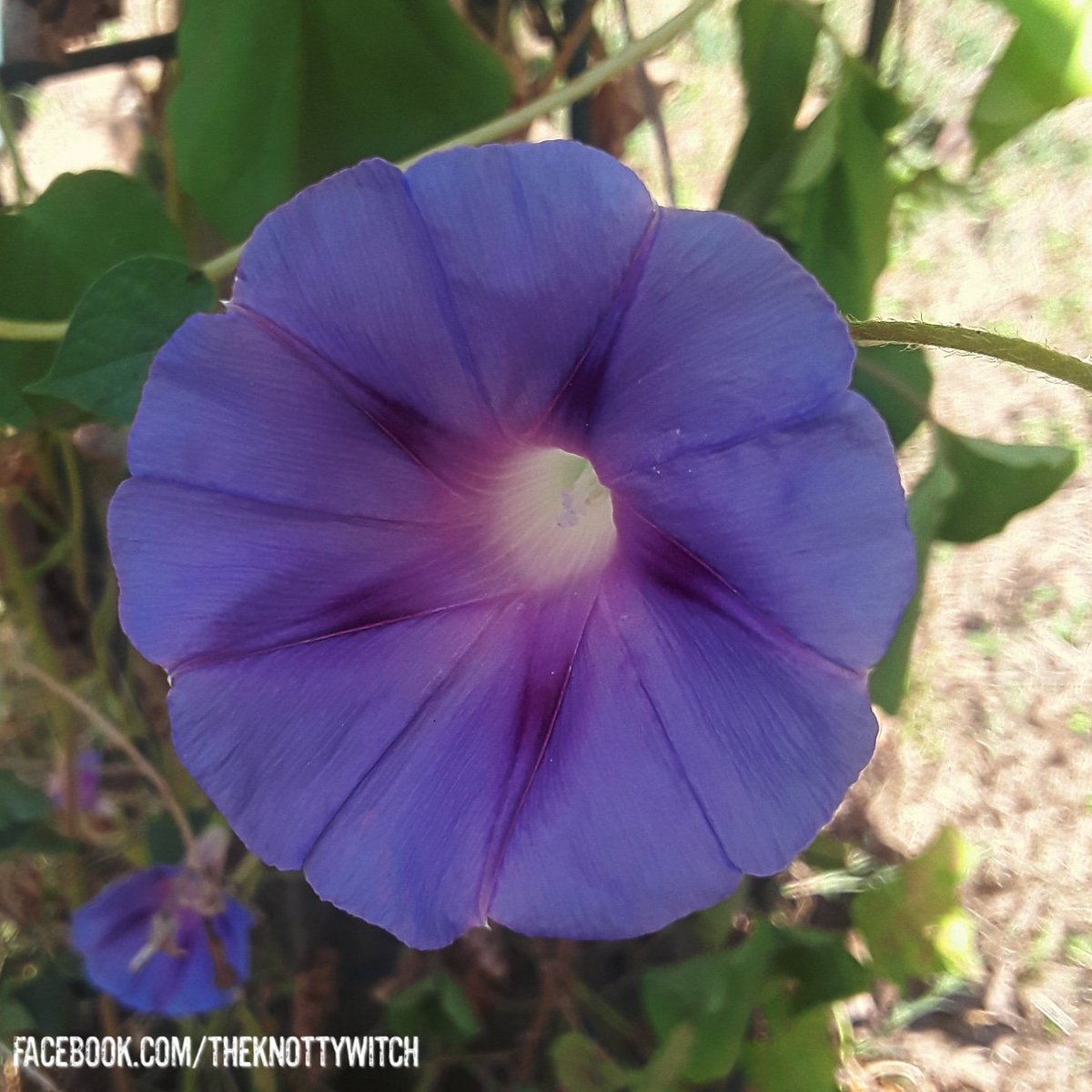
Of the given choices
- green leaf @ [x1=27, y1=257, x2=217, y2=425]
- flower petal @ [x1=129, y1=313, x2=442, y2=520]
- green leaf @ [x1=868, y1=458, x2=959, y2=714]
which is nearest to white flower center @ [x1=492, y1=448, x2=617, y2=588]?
flower petal @ [x1=129, y1=313, x2=442, y2=520]

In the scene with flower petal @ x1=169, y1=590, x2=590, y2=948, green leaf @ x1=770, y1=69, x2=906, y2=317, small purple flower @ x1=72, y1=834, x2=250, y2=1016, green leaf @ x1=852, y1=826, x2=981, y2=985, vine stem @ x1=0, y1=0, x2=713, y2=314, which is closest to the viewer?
flower petal @ x1=169, y1=590, x2=590, y2=948

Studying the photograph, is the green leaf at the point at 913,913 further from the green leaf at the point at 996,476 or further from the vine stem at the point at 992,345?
the vine stem at the point at 992,345

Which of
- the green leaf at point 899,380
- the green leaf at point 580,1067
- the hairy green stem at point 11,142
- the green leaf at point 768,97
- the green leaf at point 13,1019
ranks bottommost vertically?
the green leaf at point 580,1067

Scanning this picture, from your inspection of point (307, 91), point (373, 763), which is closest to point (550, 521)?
point (373, 763)

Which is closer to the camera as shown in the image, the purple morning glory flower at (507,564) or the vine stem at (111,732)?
the purple morning glory flower at (507,564)

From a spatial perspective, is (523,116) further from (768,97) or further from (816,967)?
(816,967)

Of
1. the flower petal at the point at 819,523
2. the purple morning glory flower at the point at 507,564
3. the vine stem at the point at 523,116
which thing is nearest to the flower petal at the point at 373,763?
the purple morning glory flower at the point at 507,564

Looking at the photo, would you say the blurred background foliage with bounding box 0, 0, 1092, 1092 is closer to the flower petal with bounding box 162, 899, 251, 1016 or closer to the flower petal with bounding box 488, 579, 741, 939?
the flower petal with bounding box 162, 899, 251, 1016
